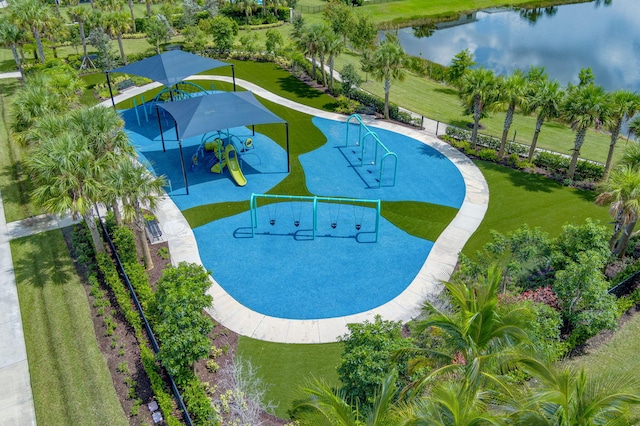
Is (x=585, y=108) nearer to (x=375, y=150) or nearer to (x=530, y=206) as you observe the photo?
(x=530, y=206)

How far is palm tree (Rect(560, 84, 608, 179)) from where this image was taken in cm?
2781

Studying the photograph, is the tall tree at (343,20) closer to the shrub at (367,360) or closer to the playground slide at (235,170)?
the playground slide at (235,170)

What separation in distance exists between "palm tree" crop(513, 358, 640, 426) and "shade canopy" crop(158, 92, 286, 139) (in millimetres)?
23830

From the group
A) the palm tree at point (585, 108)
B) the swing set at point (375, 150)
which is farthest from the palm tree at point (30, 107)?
the palm tree at point (585, 108)

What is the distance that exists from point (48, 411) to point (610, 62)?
230 feet

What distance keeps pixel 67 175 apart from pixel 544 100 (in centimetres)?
2701

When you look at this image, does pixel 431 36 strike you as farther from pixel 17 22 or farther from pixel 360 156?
pixel 17 22

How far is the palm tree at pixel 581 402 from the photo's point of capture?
8.80 meters

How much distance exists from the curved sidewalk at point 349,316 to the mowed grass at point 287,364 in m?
0.43

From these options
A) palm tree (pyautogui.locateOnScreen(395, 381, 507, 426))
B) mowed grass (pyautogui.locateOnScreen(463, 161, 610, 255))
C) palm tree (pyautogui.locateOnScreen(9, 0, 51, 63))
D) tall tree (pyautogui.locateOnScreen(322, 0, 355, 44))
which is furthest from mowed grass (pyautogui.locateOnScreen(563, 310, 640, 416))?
palm tree (pyautogui.locateOnScreen(9, 0, 51, 63))

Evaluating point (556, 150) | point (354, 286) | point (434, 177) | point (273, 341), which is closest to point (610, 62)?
point (556, 150)

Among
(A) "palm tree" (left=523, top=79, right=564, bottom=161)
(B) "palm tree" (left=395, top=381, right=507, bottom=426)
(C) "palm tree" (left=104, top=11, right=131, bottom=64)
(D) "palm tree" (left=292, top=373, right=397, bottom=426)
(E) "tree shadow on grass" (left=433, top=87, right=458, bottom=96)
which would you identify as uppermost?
(C) "palm tree" (left=104, top=11, right=131, bottom=64)

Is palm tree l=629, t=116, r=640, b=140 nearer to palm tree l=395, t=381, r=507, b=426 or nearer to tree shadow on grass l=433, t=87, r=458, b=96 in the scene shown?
tree shadow on grass l=433, t=87, r=458, b=96

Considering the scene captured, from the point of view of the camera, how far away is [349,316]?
2036 cm
